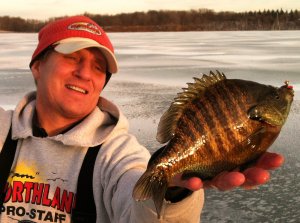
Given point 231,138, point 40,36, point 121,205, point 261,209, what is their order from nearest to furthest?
point 231,138
point 121,205
point 40,36
point 261,209

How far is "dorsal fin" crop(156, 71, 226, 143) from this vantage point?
149 cm

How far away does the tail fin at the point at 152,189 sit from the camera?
1476mm

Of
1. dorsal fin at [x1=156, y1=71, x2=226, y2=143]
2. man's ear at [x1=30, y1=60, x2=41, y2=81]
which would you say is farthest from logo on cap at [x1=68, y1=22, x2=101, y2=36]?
dorsal fin at [x1=156, y1=71, x2=226, y2=143]

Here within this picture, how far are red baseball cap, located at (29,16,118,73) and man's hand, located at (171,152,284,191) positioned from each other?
1058 millimetres

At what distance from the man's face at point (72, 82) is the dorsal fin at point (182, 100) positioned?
850 mm

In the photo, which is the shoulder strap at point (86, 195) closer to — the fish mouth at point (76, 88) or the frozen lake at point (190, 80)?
the fish mouth at point (76, 88)

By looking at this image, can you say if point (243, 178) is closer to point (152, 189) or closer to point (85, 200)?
point (152, 189)

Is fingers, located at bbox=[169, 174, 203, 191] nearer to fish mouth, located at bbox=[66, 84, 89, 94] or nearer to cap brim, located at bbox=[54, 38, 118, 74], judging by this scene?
fish mouth, located at bbox=[66, 84, 89, 94]

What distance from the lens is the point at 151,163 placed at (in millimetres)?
1526

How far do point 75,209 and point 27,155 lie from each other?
1.34ft

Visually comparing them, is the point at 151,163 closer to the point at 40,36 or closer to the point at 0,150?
the point at 0,150

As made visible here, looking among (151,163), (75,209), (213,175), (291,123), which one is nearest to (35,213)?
(75,209)

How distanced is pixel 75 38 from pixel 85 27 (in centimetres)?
15

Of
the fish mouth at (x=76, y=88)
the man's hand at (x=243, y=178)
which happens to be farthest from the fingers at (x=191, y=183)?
the fish mouth at (x=76, y=88)
